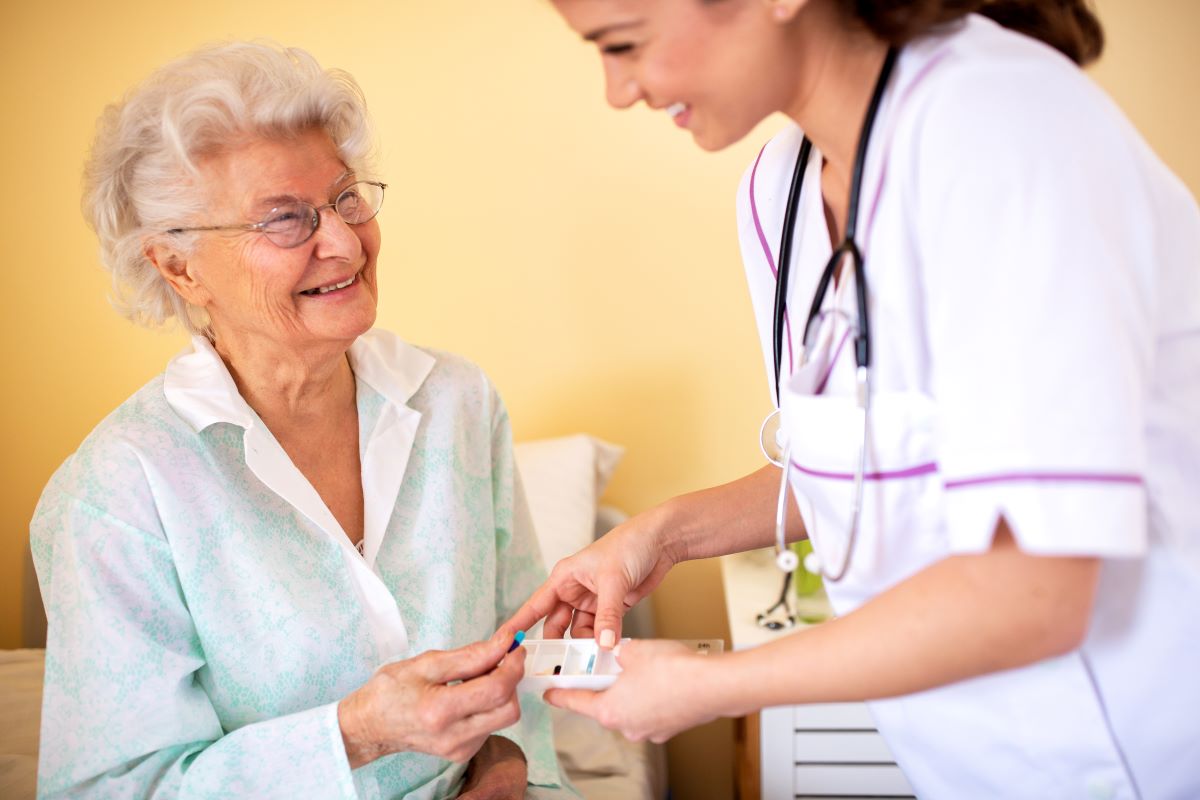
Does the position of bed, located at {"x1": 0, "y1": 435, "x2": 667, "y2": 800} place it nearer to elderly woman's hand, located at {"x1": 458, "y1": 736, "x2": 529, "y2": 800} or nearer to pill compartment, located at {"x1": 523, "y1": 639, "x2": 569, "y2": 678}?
elderly woman's hand, located at {"x1": 458, "y1": 736, "x2": 529, "y2": 800}

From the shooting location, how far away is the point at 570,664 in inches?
46.0

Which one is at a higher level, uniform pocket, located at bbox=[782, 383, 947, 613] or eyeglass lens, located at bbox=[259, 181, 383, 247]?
eyeglass lens, located at bbox=[259, 181, 383, 247]

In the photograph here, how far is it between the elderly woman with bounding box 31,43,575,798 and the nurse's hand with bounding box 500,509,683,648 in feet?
0.36

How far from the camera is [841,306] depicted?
2.97ft

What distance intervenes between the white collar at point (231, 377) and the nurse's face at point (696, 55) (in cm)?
81

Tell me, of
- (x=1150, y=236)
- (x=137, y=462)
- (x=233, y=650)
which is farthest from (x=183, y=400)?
(x=1150, y=236)

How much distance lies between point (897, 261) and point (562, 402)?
1.65 m

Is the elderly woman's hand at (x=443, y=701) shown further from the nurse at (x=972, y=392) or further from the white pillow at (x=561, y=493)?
the white pillow at (x=561, y=493)

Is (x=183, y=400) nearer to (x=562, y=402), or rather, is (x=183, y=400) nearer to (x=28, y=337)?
(x=562, y=402)

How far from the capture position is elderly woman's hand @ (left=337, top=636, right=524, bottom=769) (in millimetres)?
1147

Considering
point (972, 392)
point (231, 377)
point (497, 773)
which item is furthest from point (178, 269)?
point (972, 392)

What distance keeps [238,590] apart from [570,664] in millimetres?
494

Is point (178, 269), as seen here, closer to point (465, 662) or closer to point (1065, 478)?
point (465, 662)

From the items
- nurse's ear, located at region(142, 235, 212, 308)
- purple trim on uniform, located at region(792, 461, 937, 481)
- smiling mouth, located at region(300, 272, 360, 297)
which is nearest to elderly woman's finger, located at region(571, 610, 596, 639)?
purple trim on uniform, located at region(792, 461, 937, 481)
